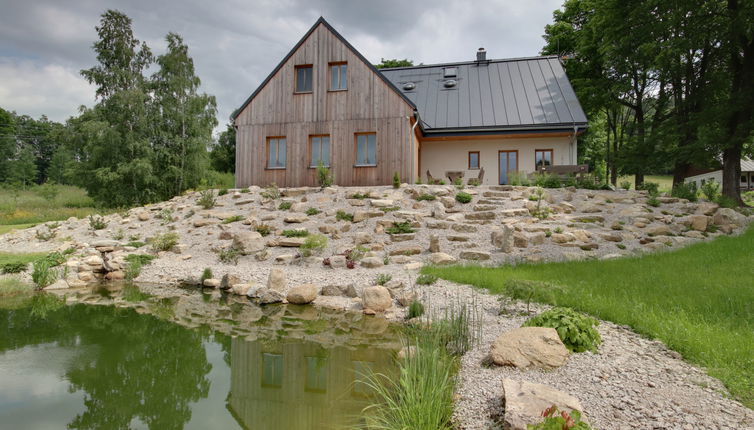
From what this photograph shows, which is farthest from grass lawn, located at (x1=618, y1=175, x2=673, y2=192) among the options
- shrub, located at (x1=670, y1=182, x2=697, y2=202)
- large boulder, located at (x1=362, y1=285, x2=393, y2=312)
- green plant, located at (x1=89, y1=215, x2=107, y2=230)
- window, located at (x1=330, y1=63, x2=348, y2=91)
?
green plant, located at (x1=89, y1=215, x2=107, y2=230)

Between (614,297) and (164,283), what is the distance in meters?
9.70

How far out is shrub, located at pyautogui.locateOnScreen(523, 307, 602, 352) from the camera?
4.25 metres

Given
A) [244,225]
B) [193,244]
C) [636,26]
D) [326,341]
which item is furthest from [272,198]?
[636,26]

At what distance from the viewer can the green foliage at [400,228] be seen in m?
11.2

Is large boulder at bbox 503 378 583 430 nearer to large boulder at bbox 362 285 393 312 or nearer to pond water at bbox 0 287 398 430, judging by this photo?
pond water at bbox 0 287 398 430

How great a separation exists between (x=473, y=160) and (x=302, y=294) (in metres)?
12.6

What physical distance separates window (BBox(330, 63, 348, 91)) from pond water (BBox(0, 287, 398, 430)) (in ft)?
35.5

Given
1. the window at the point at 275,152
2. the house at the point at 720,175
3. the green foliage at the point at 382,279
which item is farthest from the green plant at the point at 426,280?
the house at the point at 720,175

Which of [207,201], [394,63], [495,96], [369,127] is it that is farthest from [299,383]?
[394,63]

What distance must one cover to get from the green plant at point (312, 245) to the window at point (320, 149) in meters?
6.32

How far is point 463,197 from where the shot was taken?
12.9 metres

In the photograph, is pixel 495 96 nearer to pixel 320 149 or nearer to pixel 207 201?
pixel 320 149

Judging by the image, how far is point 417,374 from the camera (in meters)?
3.67

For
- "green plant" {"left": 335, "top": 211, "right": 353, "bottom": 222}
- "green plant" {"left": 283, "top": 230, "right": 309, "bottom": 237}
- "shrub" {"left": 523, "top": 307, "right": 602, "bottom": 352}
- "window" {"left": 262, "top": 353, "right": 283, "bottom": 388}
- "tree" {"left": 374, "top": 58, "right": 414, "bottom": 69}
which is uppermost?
"tree" {"left": 374, "top": 58, "right": 414, "bottom": 69}
